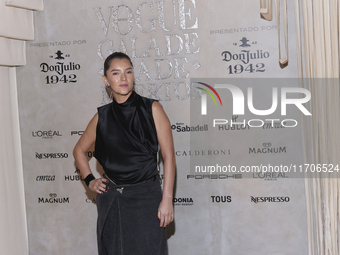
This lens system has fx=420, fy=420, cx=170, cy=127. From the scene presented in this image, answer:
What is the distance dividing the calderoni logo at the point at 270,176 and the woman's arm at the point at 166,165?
3.43ft

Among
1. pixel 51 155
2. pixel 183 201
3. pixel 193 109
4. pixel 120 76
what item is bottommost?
pixel 183 201

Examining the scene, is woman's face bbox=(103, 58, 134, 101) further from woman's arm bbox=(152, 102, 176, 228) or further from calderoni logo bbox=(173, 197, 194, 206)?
calderoni logo bbox=(173, 197, 194, 206)

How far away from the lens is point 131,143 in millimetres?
2475

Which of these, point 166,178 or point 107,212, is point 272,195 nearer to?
point 166,178

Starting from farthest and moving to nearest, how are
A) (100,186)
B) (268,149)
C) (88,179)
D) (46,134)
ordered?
(46,134), (268,149), (88,179), (100,186)

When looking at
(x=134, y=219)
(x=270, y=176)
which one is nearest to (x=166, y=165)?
(x=134, y=219)

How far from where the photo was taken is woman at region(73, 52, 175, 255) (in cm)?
243

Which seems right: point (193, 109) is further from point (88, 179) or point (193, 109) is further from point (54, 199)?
point (54, 199)

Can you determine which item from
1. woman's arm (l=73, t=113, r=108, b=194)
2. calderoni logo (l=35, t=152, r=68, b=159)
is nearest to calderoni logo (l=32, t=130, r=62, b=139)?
calderoni logo (l=35, t=152, r=68, b=159)

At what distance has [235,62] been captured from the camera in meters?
3.22

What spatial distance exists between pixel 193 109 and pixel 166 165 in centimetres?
98

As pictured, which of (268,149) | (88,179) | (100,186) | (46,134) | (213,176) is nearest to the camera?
(100,186)

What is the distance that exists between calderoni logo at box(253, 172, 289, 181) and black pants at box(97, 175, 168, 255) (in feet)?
3.47

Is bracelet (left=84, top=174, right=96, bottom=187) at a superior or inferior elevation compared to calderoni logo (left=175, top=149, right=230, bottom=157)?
inferior
